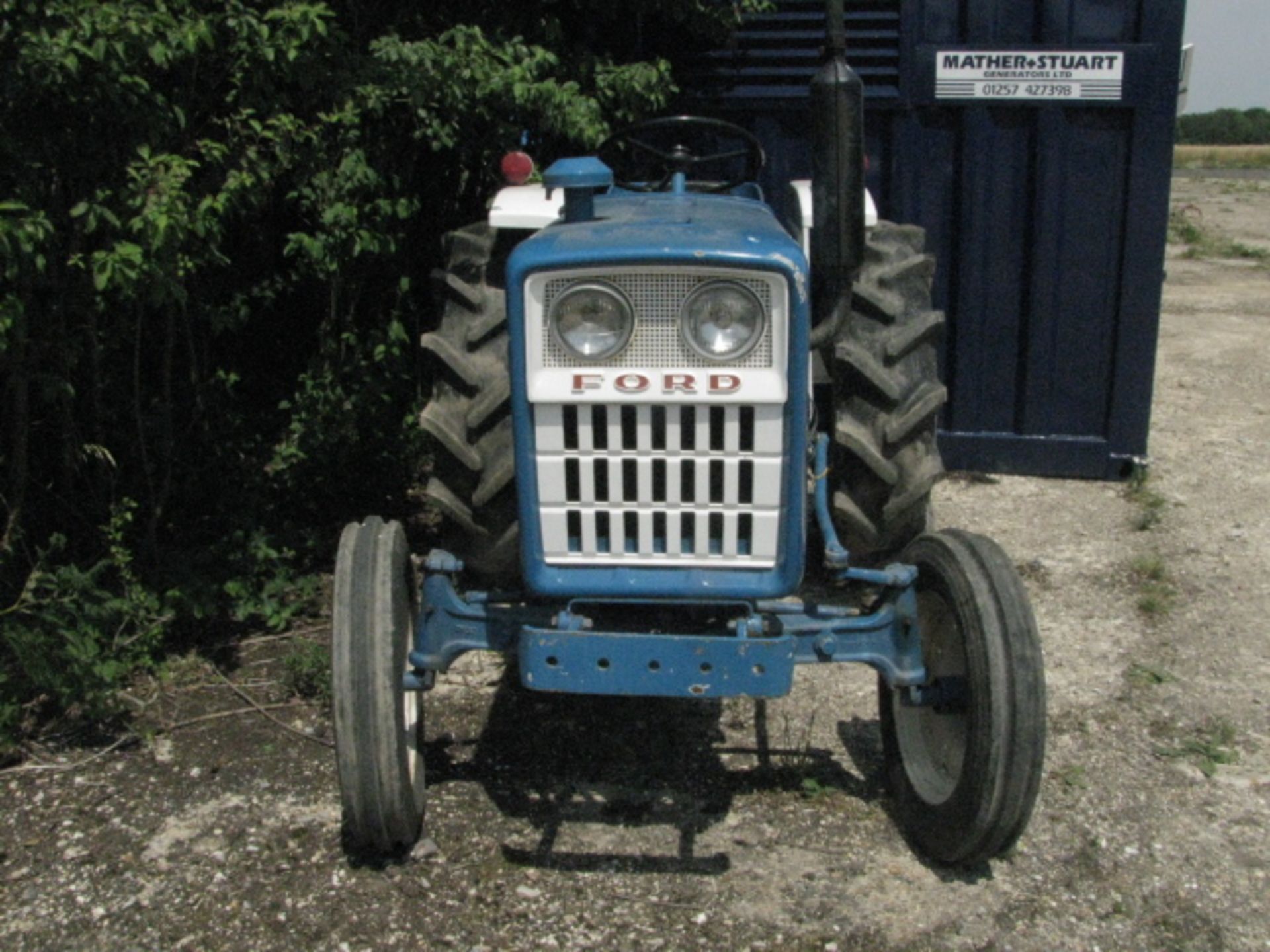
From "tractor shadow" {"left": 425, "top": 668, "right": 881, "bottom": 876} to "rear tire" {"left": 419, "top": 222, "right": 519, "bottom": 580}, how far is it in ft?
1.97

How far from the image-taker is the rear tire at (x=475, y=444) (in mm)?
3969

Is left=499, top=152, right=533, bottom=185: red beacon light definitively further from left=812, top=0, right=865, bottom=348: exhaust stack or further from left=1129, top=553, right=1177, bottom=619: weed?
left=1129, top=553, right=1177, bottom=619: weed

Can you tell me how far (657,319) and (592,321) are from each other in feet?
0.51

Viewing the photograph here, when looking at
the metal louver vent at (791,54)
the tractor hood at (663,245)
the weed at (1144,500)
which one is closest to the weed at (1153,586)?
the weed at (1144,500)

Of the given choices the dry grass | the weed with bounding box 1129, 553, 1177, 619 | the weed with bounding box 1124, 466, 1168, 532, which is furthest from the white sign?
the dry grass

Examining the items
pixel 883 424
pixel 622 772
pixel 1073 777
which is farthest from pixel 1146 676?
pixel 622 772

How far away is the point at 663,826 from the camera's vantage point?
3975 millimetres

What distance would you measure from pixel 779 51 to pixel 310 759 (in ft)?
13.3

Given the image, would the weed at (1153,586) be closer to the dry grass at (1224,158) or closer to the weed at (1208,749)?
the weed at (1208,749)

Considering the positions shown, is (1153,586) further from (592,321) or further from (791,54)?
(592,321)

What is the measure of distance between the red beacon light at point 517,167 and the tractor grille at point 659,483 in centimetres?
160

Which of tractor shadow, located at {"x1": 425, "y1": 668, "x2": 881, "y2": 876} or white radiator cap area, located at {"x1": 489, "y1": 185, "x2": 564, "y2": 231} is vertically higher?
white radiator cap area, located at {"x1": 489, "y1": 185, "x2": 564, "y2": 231}

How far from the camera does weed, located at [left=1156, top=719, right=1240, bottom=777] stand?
4320mm

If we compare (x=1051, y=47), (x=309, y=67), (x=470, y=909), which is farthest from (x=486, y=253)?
(x=1051, y=47)
